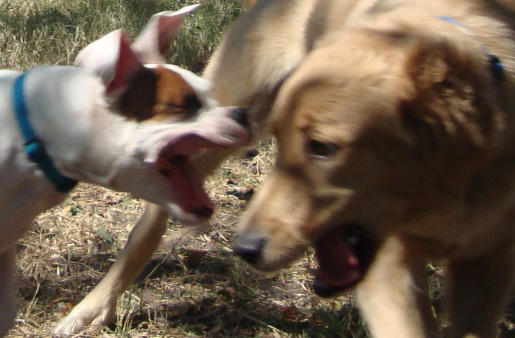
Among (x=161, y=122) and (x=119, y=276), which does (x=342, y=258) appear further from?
(x=119, y=276)

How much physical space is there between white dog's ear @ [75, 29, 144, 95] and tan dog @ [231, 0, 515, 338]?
0.52 m

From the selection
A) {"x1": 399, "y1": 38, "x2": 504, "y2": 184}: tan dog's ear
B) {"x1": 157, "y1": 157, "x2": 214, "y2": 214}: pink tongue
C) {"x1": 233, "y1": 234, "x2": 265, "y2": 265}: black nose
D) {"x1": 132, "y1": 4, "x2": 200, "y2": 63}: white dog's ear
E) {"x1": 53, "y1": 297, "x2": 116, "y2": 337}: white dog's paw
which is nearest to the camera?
{"x1": 399, "y1": 38, "x2": 504, "y2": 184}: tan dog's ear

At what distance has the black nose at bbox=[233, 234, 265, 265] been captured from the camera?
2.21 meters

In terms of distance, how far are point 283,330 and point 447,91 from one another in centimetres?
155

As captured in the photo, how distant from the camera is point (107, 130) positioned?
2.27 metres

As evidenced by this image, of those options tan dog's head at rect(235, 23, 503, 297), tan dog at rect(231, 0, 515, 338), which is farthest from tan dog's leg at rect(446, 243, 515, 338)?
tan dog's head at rect(235, 23, 503, 297)

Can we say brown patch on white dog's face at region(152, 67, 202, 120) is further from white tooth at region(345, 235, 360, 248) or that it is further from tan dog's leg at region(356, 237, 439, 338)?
tan dog's leg at region(356, 237, 439, 338)

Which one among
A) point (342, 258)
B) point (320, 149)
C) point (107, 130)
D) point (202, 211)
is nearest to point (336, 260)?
point (342, 258)

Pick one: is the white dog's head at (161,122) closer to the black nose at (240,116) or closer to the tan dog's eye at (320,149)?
the black nose at (240,116)

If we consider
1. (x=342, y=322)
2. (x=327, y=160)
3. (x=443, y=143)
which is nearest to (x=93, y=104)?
(x=327, y=160)

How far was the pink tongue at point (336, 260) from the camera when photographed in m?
2.24

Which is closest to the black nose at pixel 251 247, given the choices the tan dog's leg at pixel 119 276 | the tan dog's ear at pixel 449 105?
the tan dog's ear at pixel 449 105

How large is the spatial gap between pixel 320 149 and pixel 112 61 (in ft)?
2.35

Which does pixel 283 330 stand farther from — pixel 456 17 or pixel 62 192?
pixel 456 17
